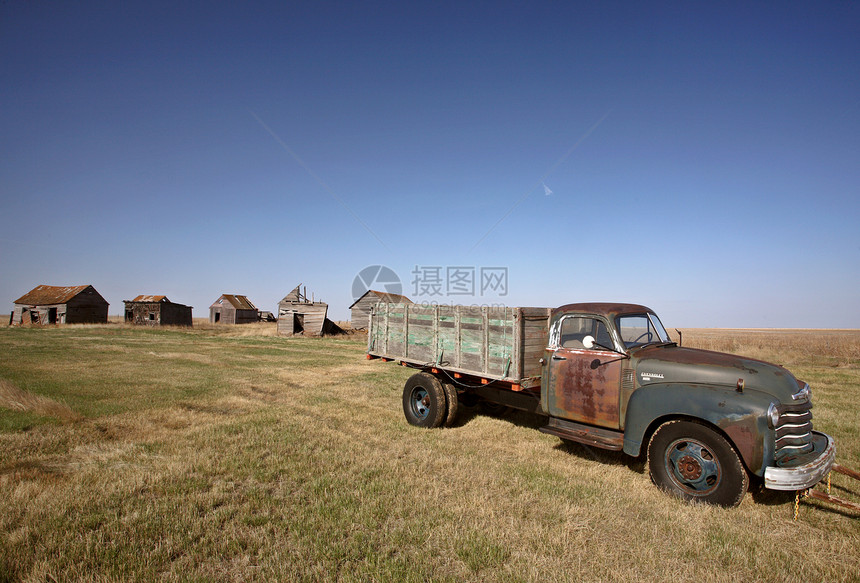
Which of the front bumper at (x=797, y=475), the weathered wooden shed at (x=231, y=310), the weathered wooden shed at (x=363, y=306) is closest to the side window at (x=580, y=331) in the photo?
the front bumper at (x=797, y=475)

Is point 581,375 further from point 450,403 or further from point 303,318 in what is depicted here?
point 303,318

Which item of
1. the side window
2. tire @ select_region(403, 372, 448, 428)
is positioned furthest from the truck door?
tire @ select_region(403, 372, 448, 428)

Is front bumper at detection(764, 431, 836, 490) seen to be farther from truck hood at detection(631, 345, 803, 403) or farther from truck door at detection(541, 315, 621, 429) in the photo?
truck door at detection(541, 315, 621, 429)

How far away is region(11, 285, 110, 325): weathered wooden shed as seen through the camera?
4219 centimetres

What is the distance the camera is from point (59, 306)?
4209cm

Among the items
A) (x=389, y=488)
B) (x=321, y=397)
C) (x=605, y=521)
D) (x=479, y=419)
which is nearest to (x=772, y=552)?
(x=605, y=521)

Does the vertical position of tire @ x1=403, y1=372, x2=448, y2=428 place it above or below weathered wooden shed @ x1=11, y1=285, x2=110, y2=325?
below

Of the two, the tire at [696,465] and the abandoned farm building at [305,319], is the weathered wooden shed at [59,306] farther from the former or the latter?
the tire at [696,465]

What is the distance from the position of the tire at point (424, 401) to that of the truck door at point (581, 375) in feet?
7.34

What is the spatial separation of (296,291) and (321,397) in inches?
1213

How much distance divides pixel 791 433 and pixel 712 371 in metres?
0.98

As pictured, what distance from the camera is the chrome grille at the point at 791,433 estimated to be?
4.55m

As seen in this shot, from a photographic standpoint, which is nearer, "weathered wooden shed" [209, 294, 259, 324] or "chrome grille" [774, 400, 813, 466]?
"chrome grille" [774, 400, 813, 466]

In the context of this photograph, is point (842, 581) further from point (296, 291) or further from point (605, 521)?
point (296, 291)
